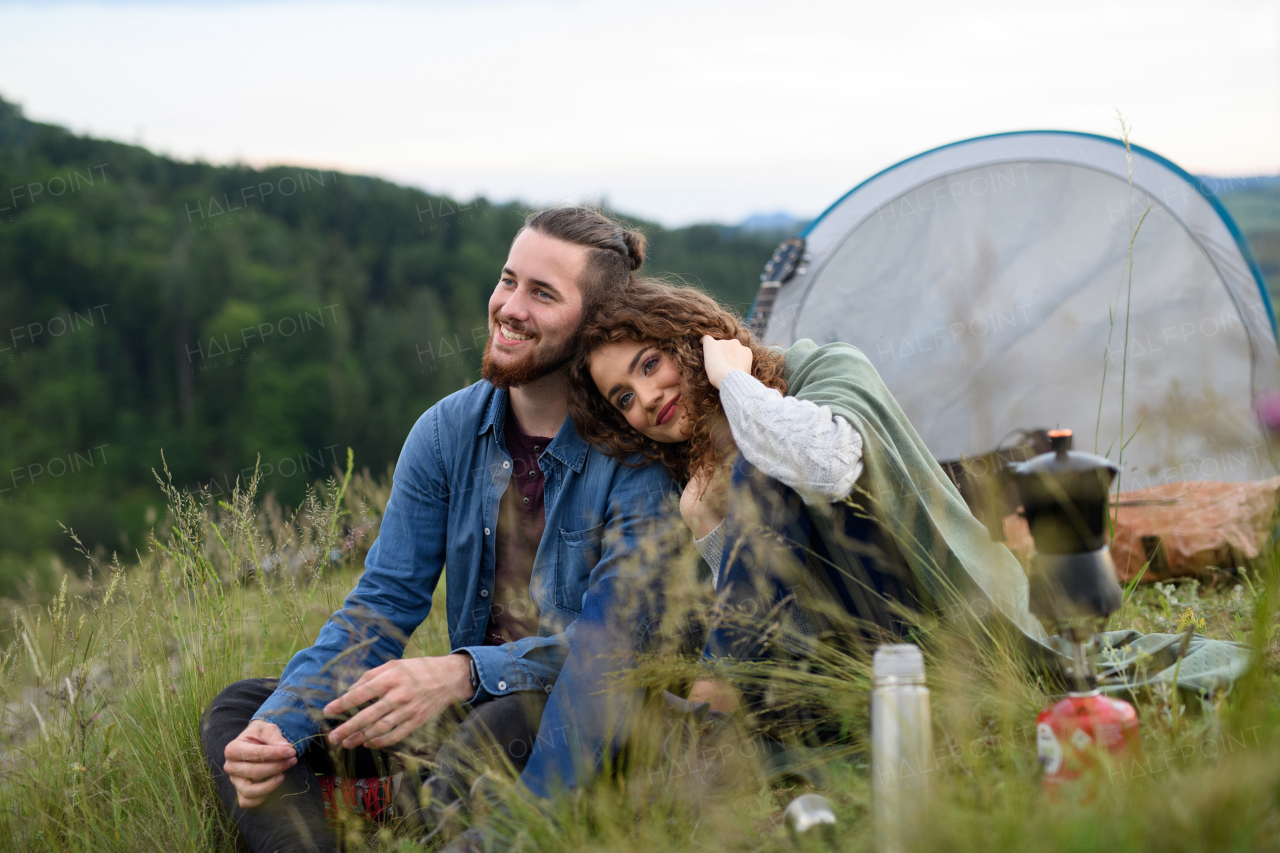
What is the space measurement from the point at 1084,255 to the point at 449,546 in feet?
11.1

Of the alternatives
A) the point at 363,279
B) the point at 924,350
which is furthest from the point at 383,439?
the point at 924,350

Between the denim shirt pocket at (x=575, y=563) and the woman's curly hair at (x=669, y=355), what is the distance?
0.76ft

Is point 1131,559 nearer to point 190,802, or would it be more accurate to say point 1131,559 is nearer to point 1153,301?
point 1153,301

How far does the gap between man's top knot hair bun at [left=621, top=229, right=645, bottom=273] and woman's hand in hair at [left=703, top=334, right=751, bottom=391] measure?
0.53 metres

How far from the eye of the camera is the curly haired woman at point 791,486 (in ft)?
5.79

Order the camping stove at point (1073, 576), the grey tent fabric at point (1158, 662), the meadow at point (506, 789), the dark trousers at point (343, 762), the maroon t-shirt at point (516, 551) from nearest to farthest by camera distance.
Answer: the meadow at point (506, 789) → the camping stove at point (1073, 576) → the grey tent fabric at point (1158, 662) → the dark trousers at point (343, 762) → the maroon t-shirt at point (516, 551)

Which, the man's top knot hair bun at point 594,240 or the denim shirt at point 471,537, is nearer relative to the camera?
the denim shirt at point 471,537

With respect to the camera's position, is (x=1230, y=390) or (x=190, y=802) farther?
(x=1230, y=390)

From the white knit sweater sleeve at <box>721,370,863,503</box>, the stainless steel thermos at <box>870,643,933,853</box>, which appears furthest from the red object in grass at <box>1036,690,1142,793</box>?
the white knit sweater sleeve at <box>721,370,863,503</box>

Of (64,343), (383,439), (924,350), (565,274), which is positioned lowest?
(383,439)

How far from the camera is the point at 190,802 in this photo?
1.99 meters

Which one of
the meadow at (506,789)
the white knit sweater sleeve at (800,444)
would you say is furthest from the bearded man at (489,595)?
the white knit sweater sleeve at (800,444)

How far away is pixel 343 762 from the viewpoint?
6.63ft

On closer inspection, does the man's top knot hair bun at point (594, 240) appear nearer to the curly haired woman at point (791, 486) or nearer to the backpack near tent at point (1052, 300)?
the curly haired woman at point (791, 486)
